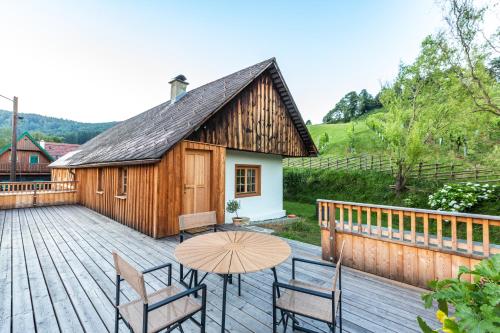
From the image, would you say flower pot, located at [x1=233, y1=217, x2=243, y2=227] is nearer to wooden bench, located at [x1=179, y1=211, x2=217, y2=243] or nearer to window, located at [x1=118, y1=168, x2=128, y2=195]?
wooden bench, located at [x1=179, y1=211, x2=217, y2=243]

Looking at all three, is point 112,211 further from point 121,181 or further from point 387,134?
point 387,134

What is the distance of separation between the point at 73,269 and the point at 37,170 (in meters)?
28.7

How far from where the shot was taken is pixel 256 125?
796 centimetres

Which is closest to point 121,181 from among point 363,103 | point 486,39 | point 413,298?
point 413,298

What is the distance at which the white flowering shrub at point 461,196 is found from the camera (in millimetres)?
8703

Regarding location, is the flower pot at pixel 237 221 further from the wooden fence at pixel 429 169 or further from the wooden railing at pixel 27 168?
the wooden railing at pixel 27 168

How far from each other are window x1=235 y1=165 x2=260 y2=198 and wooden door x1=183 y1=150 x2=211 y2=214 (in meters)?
1.71

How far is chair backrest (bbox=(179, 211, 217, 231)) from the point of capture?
3.77 metres

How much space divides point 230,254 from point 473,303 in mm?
1914

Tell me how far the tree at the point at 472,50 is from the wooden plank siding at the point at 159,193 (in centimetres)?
1075

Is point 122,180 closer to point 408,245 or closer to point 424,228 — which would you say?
point 408,245

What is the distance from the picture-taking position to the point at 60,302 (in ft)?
8.84

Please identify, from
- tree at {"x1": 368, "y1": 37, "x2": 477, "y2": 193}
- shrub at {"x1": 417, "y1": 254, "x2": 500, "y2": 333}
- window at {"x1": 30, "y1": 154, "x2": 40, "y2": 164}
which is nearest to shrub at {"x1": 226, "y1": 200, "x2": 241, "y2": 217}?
shrub at {"x1": 417, "y1": 254, "x2": 500, "y2": 333}

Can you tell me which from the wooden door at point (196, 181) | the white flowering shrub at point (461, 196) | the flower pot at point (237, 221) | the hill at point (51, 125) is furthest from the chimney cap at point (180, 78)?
the hill at point (51, 125)
